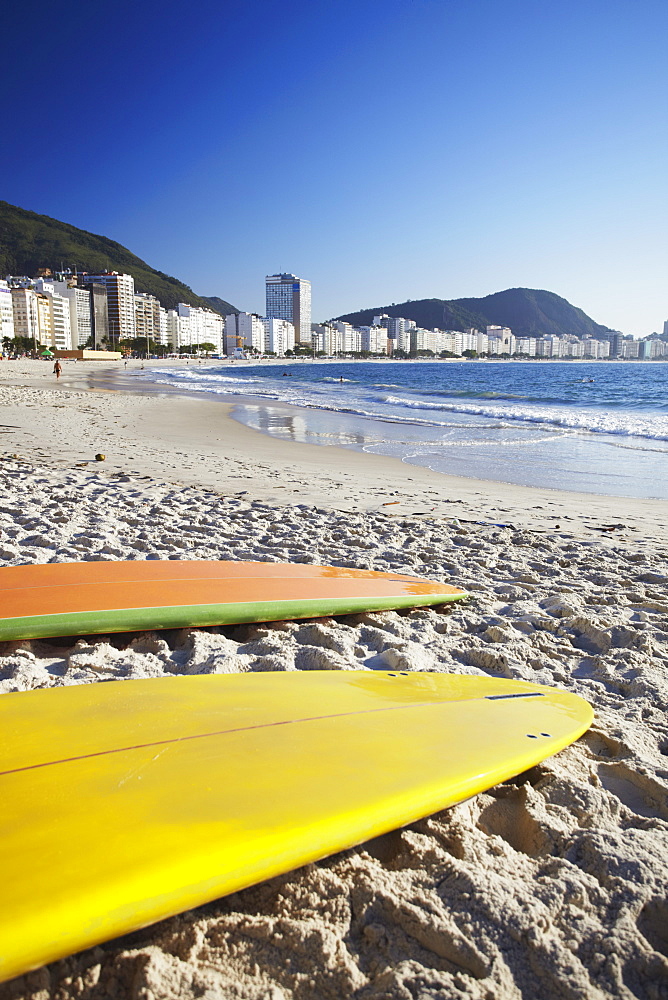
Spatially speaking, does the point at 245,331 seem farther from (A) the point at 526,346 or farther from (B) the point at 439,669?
(B) the point at 439,669

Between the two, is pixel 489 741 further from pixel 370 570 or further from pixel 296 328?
pixel 296 328

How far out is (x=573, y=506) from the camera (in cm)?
599

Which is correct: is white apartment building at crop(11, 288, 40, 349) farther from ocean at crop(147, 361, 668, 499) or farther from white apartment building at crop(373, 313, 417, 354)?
ocean at crop(147, 361, 668, 499)

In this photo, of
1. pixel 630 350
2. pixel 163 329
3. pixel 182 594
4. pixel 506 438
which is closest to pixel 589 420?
pixel 506 438

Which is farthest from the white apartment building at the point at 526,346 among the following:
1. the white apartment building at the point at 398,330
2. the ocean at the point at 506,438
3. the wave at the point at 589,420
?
the wave at the point at 589,420

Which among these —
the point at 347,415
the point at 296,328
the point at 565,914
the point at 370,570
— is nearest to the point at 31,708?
the point at 565,914

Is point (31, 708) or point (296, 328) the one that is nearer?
point (31, 708)

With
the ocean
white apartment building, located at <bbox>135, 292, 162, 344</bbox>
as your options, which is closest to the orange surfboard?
the ocean

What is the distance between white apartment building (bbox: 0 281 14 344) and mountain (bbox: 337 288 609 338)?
11672cm

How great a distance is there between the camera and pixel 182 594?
299cm

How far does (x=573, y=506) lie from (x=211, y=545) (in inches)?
146

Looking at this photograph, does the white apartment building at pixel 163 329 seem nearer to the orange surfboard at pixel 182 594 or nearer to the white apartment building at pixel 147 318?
the white apartment building at pixel 147 318

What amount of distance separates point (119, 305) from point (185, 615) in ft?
438

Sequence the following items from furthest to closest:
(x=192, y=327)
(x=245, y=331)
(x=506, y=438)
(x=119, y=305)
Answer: (x=245, y=331) < (x=192, y=327) < (x=119, y=305) < (x=506, y=438)
